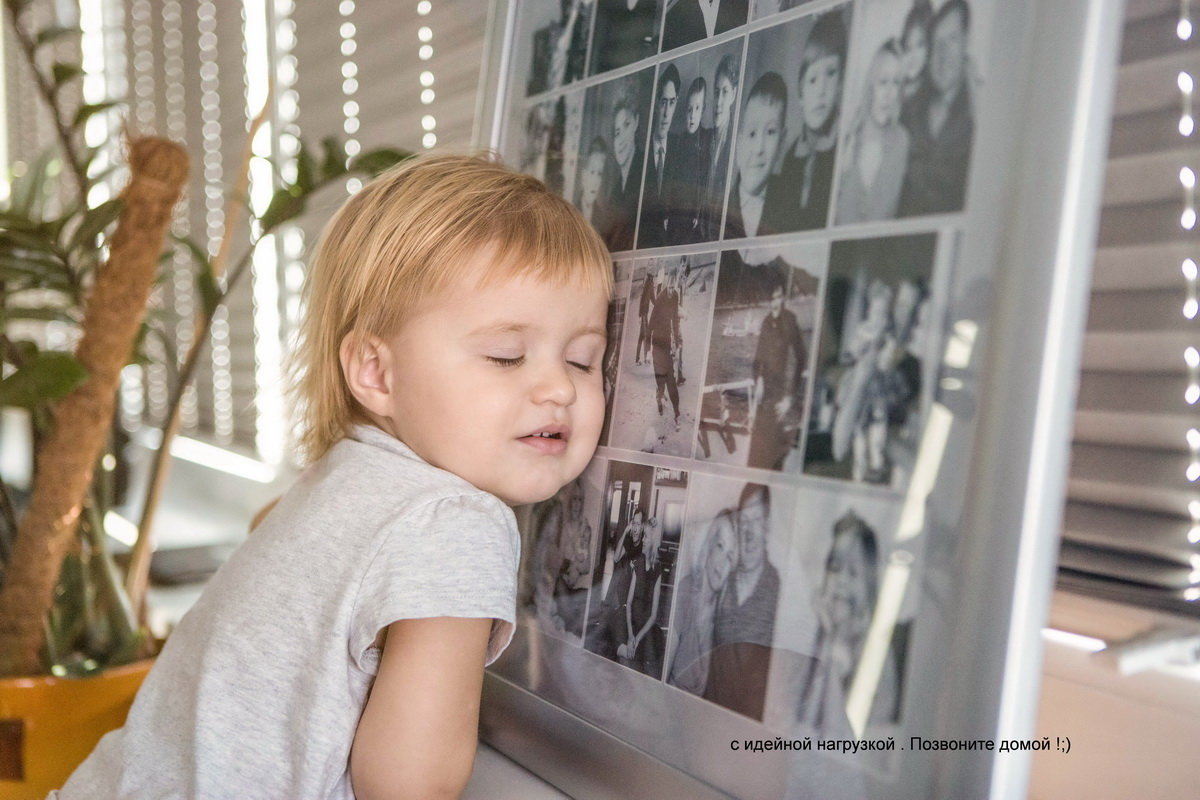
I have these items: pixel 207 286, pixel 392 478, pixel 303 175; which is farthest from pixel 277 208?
pixel 392 478

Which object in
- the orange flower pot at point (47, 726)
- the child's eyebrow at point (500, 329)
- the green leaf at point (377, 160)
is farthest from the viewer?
the green leaf at point (377, 160)

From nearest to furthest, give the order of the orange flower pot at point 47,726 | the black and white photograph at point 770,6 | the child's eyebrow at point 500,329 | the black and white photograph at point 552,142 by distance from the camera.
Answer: the black and white photograph at point 770,6
the child's eyebrow at point 500,329
the black and white photograph at point 552,142
the orange flower pot at point 47,726

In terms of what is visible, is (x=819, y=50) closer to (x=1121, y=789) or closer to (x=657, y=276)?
(x=657, y=276)

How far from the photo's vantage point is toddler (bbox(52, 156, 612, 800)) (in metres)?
0.59

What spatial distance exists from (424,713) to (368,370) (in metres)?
0.29

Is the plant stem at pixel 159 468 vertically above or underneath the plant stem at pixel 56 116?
underneath

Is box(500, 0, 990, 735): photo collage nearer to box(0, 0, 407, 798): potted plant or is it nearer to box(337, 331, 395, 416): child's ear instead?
box(337, 331, 395, 416): child's ear

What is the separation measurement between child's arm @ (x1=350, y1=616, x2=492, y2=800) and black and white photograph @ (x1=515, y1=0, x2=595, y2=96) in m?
0.49

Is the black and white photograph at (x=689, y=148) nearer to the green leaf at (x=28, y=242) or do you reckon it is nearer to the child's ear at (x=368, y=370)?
the child's ear at (x=368, y=370)

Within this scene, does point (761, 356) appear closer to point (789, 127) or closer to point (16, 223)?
point (789, 127)

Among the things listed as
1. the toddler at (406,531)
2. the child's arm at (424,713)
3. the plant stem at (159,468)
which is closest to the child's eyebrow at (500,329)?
the toddler at (406,531)

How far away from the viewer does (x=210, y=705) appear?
0.67 meters

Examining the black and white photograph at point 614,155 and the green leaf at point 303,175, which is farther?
the green leaf at point 303,175

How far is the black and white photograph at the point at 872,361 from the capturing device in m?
0.46
